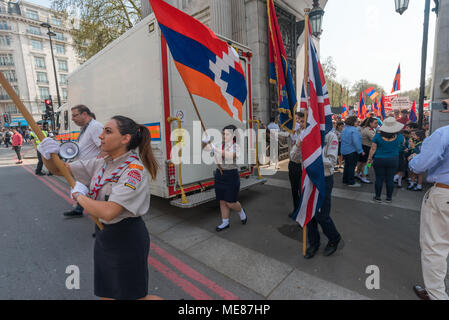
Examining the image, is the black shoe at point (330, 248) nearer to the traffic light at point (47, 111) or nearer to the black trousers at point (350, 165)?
the black trousers at point (350, 165)

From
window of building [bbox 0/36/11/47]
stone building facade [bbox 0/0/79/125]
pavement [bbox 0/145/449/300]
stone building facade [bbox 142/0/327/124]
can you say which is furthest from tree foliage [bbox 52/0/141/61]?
window of building [bbox 0/36/11/47]

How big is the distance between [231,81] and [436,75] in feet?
24.8

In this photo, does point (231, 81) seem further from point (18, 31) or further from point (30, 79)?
point (18, 31)

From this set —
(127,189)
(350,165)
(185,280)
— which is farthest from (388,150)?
(127,189)

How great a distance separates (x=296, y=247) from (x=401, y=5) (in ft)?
26.0

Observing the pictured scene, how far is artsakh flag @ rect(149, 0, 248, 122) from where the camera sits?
2959 mm

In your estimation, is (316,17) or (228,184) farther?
(316,17)

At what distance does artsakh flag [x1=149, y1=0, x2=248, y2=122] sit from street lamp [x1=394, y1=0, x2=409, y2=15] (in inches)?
253

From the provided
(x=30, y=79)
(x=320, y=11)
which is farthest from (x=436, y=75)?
(x=30, y=79)

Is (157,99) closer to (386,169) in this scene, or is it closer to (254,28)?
(386,169)

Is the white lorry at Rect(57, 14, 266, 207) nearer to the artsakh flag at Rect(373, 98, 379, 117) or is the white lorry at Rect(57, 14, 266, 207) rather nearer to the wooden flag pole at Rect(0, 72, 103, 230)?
the wooden flag pole at Rect(0, 72, 103, 230)

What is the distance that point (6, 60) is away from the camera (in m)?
41.6

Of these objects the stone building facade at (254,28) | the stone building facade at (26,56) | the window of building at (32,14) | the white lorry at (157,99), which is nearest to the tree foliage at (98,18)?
the stone building facade at (254,28)
